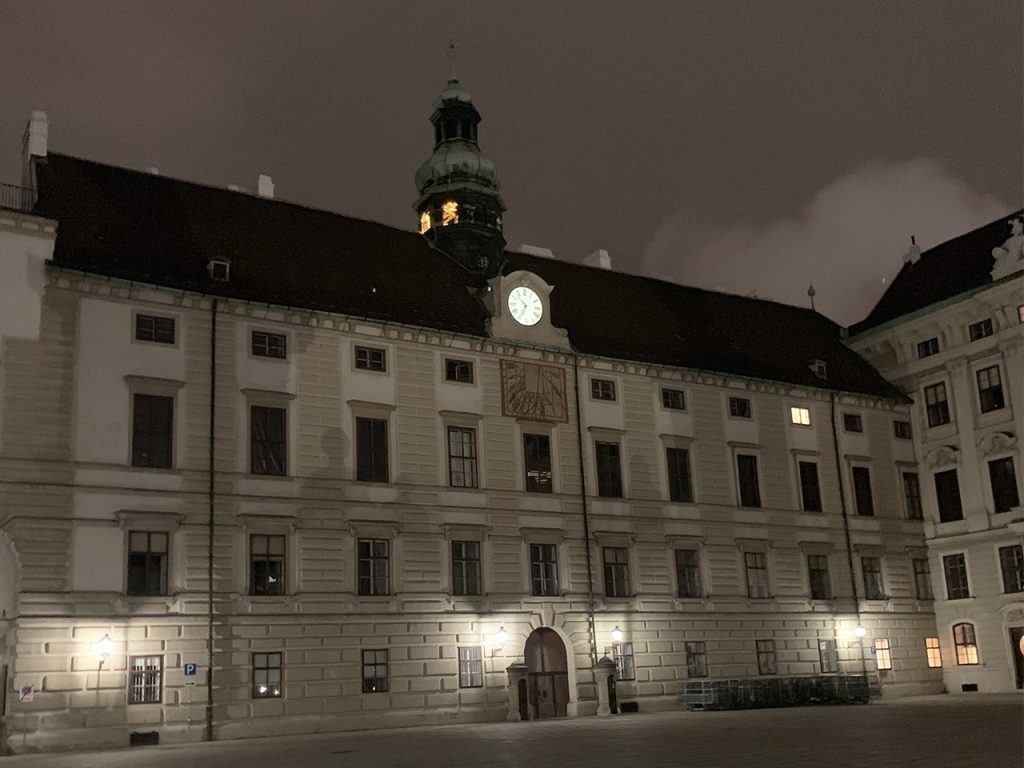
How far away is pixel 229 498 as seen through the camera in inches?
1353

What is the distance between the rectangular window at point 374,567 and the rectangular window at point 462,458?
3453 mm

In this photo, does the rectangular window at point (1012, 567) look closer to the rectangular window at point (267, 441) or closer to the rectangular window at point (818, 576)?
the rectangular window at point (818, 576)

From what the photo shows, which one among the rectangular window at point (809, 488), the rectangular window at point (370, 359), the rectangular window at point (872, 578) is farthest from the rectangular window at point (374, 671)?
the rectangular window at point (872, 578)

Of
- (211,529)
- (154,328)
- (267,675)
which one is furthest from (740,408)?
(154,328)

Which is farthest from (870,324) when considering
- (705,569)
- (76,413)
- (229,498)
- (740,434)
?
(76,413)

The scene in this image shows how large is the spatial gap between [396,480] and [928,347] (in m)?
26.7

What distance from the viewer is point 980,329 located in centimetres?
4925

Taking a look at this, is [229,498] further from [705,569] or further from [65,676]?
[705,569]

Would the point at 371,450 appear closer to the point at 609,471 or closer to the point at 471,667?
the point at 471,667

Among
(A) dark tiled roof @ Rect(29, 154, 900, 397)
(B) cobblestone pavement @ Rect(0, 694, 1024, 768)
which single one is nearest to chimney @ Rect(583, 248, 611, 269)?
(A) dark tiled roof @ Rect(29, 154, 900, 397)

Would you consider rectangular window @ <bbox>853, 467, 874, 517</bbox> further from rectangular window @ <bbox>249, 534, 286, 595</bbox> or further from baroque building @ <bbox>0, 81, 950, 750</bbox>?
rectangular window @ <bbox>249, 534, 286, 595</bbox>

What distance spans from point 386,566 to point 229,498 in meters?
5.54

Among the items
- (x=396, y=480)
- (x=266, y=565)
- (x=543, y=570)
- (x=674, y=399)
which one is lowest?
(x=543, y=570)

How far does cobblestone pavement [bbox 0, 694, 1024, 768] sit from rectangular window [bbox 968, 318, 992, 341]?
1940 centimetres
